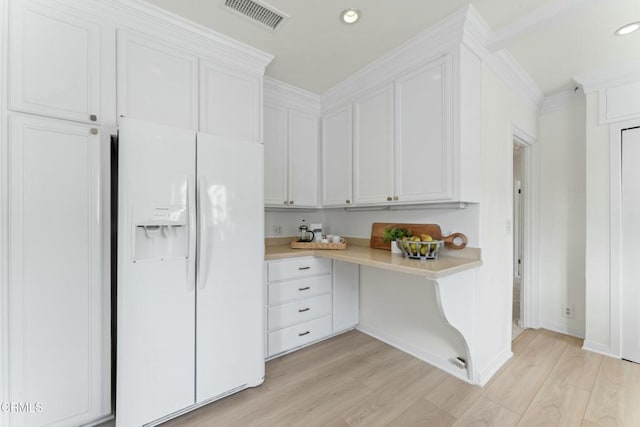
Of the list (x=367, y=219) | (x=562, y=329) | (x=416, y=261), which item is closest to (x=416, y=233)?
(x=416, y=261)

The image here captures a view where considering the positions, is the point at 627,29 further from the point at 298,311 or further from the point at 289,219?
the point at 298,311

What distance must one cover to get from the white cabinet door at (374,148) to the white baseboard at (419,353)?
131 centimetres

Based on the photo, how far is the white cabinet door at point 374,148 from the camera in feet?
7.40

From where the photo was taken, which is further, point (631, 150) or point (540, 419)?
point (631, 150)

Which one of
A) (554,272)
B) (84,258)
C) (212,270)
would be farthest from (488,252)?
(84,258)

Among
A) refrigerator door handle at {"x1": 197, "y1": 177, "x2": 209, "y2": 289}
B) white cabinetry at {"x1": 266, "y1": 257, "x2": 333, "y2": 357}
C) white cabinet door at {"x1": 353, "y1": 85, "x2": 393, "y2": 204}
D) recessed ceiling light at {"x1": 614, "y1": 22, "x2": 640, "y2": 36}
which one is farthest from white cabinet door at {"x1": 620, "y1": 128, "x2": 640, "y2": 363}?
refrigerator door handle at {"x1": 197, "y1": 177, "x2": 209, "y2": 289}

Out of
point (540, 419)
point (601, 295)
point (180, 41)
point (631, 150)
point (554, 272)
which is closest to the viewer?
point (540, 419)

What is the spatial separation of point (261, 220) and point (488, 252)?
172 cm

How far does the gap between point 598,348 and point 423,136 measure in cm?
248

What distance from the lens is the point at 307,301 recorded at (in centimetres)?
249

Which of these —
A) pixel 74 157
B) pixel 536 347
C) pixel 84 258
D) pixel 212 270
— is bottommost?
pixel 536 347

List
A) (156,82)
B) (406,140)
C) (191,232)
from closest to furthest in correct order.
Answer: (191,232) → (156,82) → (406,140)

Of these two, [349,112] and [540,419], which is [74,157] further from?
[540,419]

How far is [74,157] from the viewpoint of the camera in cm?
146
